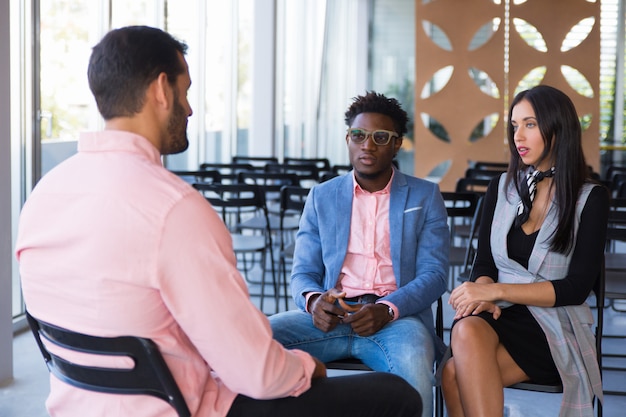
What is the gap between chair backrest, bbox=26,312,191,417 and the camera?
1.52 m

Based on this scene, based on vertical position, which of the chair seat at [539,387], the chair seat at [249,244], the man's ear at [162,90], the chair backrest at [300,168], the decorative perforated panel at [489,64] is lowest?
the chair seat at [539,387]

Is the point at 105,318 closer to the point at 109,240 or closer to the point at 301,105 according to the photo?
the point at 109,240

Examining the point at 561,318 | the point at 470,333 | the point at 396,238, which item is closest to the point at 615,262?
the point at 561,318

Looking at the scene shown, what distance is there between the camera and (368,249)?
2.76m

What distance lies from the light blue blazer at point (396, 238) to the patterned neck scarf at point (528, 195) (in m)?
0.26

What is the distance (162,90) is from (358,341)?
1.18 meters

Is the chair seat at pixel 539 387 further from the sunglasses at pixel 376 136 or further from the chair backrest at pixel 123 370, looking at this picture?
the chair backrest at pixel 123 370

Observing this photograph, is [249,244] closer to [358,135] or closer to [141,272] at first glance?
[358,135]

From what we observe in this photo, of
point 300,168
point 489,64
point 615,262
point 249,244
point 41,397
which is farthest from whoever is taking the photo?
point 489,64

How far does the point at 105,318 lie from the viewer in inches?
59.7

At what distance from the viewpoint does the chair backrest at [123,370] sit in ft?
4.98

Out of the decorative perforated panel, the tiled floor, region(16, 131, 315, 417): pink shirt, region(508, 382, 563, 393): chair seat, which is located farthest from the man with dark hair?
the decorative perforated panel

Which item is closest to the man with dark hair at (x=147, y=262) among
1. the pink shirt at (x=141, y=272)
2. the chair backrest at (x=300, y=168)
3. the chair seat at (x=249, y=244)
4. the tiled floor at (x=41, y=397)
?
the pink shirt at (x=141, y=272)

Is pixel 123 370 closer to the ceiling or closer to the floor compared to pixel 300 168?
closer to the floor
